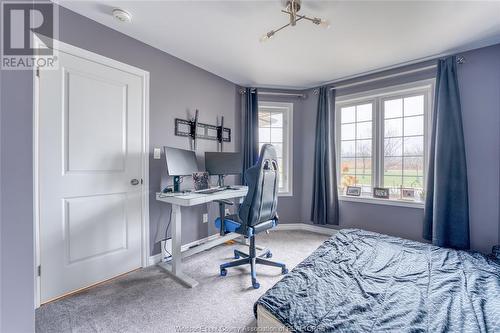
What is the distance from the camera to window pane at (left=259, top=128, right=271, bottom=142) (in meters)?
3.72

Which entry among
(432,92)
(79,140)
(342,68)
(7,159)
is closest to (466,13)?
(432,92)

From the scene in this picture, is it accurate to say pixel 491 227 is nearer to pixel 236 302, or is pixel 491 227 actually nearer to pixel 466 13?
pixel 466 13

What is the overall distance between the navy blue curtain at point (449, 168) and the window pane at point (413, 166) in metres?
0.30

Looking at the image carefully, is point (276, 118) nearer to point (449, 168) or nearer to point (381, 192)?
point (381, 192)

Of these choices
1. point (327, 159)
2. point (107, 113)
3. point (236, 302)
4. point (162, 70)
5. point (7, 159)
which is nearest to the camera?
point (7, 159)

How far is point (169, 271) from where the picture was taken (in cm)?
221

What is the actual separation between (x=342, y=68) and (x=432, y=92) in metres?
1.13

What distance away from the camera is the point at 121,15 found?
186 cm

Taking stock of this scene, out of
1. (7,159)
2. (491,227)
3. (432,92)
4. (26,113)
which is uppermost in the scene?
(432,92)

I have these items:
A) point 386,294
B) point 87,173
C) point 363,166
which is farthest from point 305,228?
point 87,173

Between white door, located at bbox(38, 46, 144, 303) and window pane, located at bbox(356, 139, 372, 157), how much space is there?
3.04 m

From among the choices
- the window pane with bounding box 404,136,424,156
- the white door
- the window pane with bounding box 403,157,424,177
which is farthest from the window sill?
the white door

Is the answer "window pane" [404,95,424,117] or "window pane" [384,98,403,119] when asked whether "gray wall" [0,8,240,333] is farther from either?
"window pane" [404,95,424,117]

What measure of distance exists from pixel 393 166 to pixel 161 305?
323 centimetres
